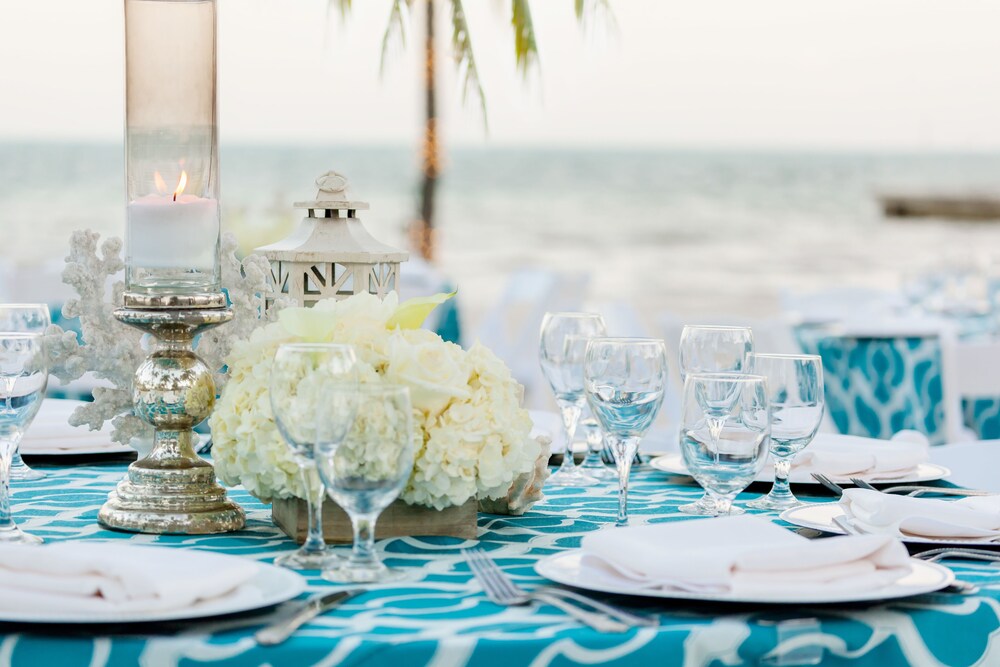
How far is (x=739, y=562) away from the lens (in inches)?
49.1

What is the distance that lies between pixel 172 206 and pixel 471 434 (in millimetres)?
466

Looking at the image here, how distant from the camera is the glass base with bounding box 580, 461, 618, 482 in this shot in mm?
2076

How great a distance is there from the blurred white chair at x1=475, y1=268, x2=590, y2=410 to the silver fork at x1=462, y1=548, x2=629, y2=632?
220 inches

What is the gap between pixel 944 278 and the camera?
5695mm

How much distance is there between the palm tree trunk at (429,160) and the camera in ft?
33.1

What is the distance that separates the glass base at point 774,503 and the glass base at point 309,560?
684mm

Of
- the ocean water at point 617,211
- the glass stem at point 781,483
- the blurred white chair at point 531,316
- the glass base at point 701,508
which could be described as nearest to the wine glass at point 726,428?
the glass base at point 701,508

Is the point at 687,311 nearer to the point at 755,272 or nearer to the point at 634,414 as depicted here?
the point at 755,272

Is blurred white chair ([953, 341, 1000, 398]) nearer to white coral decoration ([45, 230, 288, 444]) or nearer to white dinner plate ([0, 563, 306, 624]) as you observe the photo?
white coral decoration ([45, 230, 288, 444])

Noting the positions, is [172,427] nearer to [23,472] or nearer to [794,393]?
[23,472]

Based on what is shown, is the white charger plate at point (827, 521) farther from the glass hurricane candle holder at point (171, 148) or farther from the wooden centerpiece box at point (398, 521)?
the glass hurricane candle holder at point (171, 148)

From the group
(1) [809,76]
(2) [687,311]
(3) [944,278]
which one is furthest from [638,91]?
(3) [944,278]

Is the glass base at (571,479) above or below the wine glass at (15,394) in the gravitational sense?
below

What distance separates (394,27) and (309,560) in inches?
76.5
